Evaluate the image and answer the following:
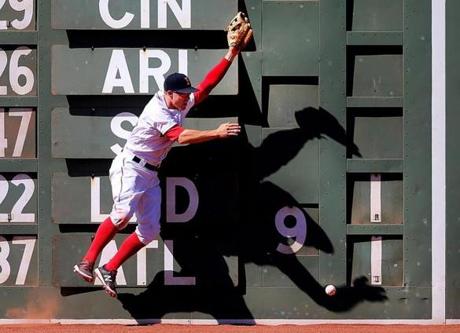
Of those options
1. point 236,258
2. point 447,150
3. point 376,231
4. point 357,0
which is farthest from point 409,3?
point 236,258

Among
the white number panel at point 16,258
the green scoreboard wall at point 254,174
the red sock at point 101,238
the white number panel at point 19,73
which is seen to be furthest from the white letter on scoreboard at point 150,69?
the white number panel at point 16,258

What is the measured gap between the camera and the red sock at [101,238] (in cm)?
930

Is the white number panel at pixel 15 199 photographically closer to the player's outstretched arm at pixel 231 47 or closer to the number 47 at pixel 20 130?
the number 47 at pixel 20 130

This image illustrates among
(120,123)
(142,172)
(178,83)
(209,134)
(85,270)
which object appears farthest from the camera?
(120,123)

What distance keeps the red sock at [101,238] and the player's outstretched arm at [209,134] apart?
0.82 meters

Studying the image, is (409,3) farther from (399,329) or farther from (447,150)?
(399,329)

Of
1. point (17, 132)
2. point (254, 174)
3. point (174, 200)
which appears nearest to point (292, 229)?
point (254, 174)

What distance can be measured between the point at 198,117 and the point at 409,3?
72.2 inches

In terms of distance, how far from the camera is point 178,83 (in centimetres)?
914

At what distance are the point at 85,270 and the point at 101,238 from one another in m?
0.26

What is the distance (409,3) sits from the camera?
9.60m

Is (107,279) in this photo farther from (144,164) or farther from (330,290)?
(330,290)

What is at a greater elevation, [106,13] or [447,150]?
[106,13]

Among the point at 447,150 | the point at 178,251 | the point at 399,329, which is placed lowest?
the point at 399,329
